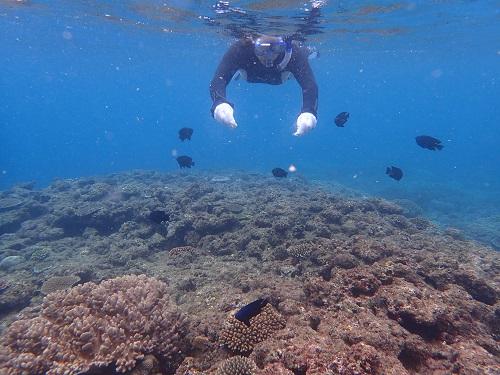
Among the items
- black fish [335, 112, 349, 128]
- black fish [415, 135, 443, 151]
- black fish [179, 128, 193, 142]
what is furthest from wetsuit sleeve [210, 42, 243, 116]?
black fish [415, 135, 443, 151]

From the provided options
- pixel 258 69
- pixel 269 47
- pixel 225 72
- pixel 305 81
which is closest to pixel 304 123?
pixel 305 81

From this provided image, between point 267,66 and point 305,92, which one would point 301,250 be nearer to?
point 305,92

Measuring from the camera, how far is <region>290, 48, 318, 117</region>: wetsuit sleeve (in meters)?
8.10

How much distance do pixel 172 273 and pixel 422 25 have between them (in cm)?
2588

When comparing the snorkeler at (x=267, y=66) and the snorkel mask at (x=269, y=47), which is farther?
the snorkel mask at (x=269, y=47)

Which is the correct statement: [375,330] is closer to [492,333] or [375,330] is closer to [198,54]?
[492,333]

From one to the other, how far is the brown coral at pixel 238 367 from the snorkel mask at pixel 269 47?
24.2 feet

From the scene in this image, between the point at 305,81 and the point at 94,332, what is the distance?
747 cm

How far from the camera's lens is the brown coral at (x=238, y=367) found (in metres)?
4.11

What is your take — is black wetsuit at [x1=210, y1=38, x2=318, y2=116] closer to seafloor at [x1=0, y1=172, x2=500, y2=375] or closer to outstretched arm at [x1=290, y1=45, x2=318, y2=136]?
outstretched arm at [x1=290, y1=45, x2=318, y2=136]

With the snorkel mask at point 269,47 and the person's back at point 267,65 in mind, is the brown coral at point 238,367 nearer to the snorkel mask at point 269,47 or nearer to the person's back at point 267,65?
the person's back at point 267,65

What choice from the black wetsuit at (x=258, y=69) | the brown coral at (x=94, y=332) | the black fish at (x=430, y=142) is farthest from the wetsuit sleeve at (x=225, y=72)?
the black fish at (x=430, y=142)

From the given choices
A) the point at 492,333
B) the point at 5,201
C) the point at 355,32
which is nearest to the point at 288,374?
the point at 492,333

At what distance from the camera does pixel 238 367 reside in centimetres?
416
